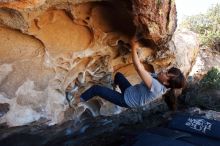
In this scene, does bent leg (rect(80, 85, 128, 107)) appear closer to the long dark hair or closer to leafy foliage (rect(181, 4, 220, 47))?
the long dark hair

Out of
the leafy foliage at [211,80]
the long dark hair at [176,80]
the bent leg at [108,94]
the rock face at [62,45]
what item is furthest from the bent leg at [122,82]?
the leafy foliage at [211,80]

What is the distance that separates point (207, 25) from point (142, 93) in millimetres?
8528

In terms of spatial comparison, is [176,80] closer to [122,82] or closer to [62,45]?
[122,82]

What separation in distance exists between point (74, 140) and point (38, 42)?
170 cm

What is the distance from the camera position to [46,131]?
5.50m

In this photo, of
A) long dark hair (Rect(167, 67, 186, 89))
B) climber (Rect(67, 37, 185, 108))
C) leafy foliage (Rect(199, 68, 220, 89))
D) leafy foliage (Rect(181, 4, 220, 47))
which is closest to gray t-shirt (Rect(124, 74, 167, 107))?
climber (Rect(67, 37, 185, 108))

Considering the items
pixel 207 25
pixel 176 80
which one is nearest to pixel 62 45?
pixel 176 80

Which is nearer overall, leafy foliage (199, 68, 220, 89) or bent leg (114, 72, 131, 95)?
bent leg (114, 72, 131, 95)

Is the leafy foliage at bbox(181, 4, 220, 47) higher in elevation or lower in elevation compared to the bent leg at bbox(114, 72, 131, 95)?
higher

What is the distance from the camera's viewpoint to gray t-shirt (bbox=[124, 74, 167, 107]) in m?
4.71

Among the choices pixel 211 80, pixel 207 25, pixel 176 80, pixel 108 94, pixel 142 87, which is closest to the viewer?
pixel 176 80

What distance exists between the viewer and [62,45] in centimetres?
528

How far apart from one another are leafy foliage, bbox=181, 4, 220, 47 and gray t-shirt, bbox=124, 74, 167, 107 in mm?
6822

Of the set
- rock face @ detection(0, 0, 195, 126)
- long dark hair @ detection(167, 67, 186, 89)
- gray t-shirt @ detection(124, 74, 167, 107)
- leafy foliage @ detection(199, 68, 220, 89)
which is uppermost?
rock face @ detection(0, 0, 195, 126)
